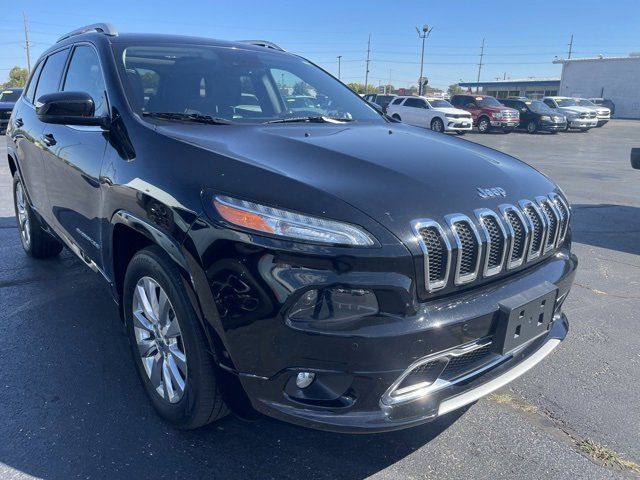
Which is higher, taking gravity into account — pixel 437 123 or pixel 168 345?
pixel 168 345

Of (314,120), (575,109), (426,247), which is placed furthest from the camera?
(575,109)

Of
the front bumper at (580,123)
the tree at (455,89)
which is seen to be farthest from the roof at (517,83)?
the front bumper at (580,123)

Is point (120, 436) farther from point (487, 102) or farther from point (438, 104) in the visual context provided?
point (487, 102)

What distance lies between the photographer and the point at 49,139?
359 centimetres

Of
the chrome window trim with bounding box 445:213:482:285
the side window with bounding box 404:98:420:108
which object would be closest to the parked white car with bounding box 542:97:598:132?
the side window with bounding box 404:98:420:108

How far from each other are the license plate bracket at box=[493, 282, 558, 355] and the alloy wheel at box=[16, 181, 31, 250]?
14.0ft

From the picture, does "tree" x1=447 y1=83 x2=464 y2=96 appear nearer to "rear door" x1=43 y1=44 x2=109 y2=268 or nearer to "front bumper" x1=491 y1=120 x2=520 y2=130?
"front bumper" x1=491 y1=120 x2=520 y2=130

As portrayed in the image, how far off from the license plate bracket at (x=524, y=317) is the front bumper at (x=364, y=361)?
46 mm

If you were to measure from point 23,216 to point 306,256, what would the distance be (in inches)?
163

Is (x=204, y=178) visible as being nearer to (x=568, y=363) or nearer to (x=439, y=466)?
(x=439, y=466)

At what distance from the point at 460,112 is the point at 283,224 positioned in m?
22.9

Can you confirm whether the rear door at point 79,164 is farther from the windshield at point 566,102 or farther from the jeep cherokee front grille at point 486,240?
the windshield at point 566,102

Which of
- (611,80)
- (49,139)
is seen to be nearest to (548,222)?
(49,139)

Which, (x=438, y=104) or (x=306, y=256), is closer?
(x=306, y=256)
